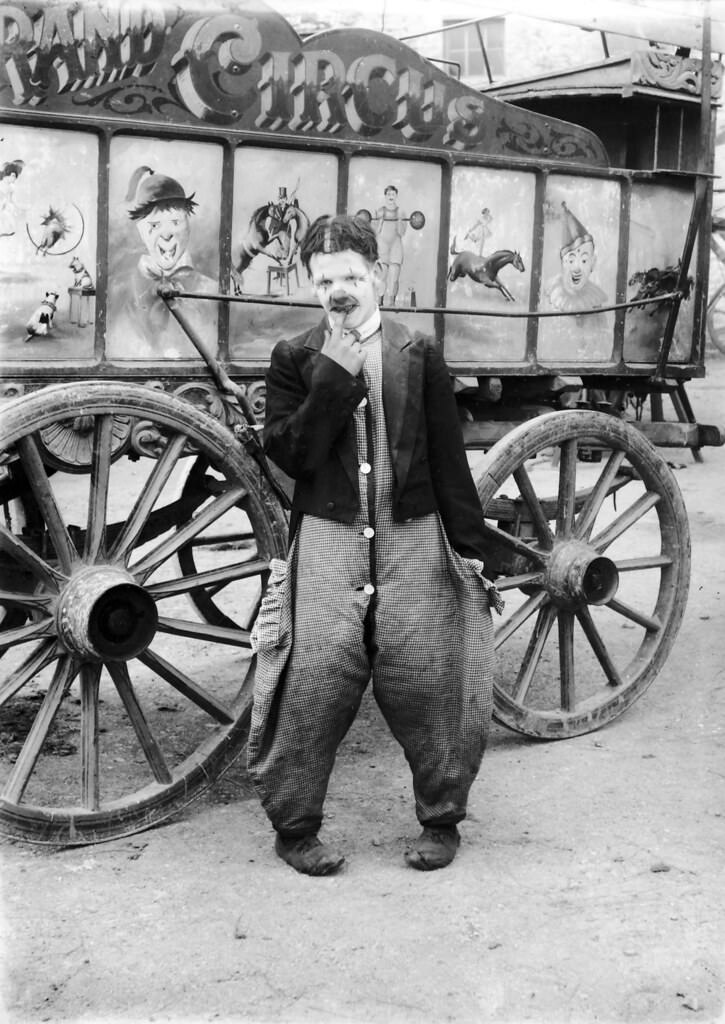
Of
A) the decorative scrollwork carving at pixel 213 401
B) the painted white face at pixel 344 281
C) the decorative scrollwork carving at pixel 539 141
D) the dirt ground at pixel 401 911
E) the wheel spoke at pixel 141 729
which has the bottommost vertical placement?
the dirt ground at pixel 401 911

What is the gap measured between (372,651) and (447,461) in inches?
20.8

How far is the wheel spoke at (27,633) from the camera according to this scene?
11.2ft

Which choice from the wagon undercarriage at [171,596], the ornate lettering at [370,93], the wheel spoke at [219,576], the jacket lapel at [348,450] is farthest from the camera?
the ornate lettering at [370,93]

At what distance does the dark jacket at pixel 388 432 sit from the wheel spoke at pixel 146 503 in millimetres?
352

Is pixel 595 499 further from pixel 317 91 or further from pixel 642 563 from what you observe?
pixel 317 91

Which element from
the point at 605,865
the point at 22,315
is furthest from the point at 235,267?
the point at 605,865

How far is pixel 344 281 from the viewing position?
10.6 feet

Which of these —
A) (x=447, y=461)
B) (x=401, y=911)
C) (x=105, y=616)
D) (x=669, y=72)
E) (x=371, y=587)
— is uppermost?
(x=669, y=72)

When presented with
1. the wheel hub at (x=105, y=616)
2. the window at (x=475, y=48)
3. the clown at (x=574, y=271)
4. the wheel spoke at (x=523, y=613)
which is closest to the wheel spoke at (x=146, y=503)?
the wheel hub at (x=105, y=616)

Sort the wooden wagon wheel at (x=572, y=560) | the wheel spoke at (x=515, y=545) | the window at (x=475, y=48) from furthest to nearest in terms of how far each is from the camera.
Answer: the window at (x=475, y=48) < the wooden wagon wheel at (x=572, y=560) < the wheel spoke at (x=515, y=545)

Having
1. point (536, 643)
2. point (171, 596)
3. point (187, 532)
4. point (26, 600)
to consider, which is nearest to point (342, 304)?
point (187, 532)

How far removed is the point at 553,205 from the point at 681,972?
2521 millimetres

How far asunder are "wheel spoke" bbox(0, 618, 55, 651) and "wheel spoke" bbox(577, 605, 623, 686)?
5.79ft

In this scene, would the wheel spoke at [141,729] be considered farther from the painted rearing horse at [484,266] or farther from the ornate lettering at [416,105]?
the ornate lettering at [416,105]
